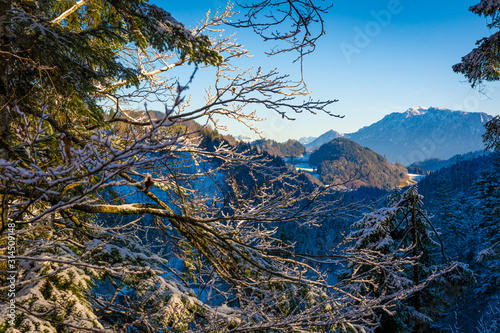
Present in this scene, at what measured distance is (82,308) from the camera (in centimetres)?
217

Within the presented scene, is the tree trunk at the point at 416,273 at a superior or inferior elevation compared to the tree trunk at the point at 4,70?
inferior

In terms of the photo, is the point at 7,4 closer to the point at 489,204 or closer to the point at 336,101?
the point at 336,101

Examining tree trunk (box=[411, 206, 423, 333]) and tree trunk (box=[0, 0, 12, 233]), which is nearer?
tree trunk (box=[0, 0, 12, 233])

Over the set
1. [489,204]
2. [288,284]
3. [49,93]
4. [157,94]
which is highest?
[157,94]

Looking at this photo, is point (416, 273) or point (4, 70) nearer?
point (4, 70)

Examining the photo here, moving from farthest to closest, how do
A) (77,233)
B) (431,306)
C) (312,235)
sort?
(312,235) < (431,306) < (77,233)

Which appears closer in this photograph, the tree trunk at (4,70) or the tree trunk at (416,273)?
the tree trunk at (4,70)

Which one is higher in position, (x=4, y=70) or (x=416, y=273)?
(x=4, y=70)

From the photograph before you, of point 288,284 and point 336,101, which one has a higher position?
point 336,101

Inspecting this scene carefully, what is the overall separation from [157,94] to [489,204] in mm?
21256

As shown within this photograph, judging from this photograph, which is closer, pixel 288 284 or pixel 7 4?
pixel 7 4

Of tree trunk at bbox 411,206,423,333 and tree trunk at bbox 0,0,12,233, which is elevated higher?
tree trunk at bbox 0,0,12,233

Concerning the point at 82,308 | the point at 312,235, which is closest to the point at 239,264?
the point at 82,308

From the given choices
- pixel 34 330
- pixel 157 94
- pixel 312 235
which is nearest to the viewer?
pixel 34 330
